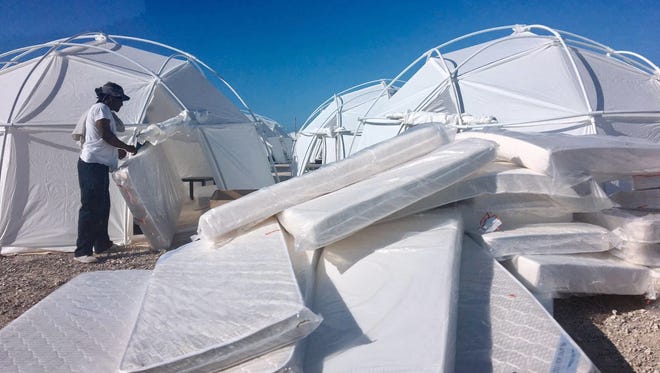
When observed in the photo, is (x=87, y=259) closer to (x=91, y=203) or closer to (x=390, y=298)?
(x=91, y=203)

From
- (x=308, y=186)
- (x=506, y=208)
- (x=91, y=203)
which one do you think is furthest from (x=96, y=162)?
(x=506, y=208)

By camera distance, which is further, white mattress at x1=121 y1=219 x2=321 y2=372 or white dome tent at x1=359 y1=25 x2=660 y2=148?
white dome tent at x1=359 y1=25 x2=660 y2=148

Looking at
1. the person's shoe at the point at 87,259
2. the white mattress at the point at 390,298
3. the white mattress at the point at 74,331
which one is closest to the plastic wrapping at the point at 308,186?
the white mattress at the point at 390,298

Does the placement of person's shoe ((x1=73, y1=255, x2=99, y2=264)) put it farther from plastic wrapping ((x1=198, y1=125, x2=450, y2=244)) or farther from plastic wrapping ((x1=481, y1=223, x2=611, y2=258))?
plastic wrapping ((x1=481, y1=223, x2=611, y2=258))

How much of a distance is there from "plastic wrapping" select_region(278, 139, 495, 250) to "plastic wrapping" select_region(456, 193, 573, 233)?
0.37 metres

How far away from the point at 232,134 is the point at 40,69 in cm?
317

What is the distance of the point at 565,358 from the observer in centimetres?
217

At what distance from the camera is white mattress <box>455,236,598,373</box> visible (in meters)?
2.20

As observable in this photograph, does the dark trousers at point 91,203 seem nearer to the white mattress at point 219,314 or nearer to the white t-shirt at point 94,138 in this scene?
the white t-shirt at point 94,138

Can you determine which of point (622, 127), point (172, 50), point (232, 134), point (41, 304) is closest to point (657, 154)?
point (622, 127)

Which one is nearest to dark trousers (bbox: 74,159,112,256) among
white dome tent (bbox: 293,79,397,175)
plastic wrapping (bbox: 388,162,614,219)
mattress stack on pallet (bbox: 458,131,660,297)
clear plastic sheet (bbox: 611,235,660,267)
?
plastic wrapping (bbox: 388,162,614,219)

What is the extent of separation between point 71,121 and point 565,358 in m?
6.88

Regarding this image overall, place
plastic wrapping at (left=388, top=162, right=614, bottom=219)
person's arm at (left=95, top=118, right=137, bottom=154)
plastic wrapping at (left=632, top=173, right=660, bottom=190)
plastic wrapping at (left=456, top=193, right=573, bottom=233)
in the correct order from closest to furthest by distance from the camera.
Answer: plastic wrapping at (left=388, top=162, right=614, bottom=219), plastic wrapping at (left=456, top=193, right=573, bottom=233), plastic wrapping at (left=632, top=173, right=660, bottom=190), person's arm at (left=95, top=118, right=137, bottom=154)

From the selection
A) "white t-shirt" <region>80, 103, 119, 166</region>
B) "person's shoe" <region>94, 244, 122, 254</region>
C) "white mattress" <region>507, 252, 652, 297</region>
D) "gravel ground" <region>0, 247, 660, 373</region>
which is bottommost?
"person's shoe" <region>94, 244, 122, 254</region>
